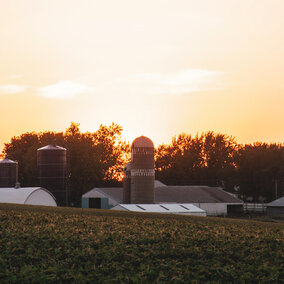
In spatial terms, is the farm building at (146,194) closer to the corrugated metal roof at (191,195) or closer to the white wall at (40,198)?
the corrugated metal roof at (191,195)

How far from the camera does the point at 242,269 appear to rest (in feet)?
59.3

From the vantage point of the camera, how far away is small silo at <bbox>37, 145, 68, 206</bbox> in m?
74.2

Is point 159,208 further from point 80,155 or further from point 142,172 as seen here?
point 80,155

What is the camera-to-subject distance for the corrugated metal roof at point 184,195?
8347 centimetres

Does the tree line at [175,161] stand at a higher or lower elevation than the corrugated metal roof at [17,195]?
higher

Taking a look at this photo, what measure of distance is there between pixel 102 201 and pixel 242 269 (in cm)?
6526

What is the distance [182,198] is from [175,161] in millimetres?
30886

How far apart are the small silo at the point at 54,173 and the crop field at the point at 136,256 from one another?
50.2 meters

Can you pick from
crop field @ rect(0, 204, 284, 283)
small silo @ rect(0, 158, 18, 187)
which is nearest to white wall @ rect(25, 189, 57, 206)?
small silo @ rect(0, 158, 18, 187)

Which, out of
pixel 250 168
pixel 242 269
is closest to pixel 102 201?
pixel 250 168

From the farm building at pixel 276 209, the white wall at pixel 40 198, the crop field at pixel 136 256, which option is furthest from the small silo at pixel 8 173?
the crop field at pixel 136 256

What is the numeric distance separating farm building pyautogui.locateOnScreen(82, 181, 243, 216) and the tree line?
40.3 ft

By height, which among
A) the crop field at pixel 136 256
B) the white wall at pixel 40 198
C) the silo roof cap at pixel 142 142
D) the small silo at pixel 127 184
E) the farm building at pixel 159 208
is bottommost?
the crop field at pixel 136 256

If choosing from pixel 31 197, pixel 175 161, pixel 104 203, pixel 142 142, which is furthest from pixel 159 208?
pixel 175 161
